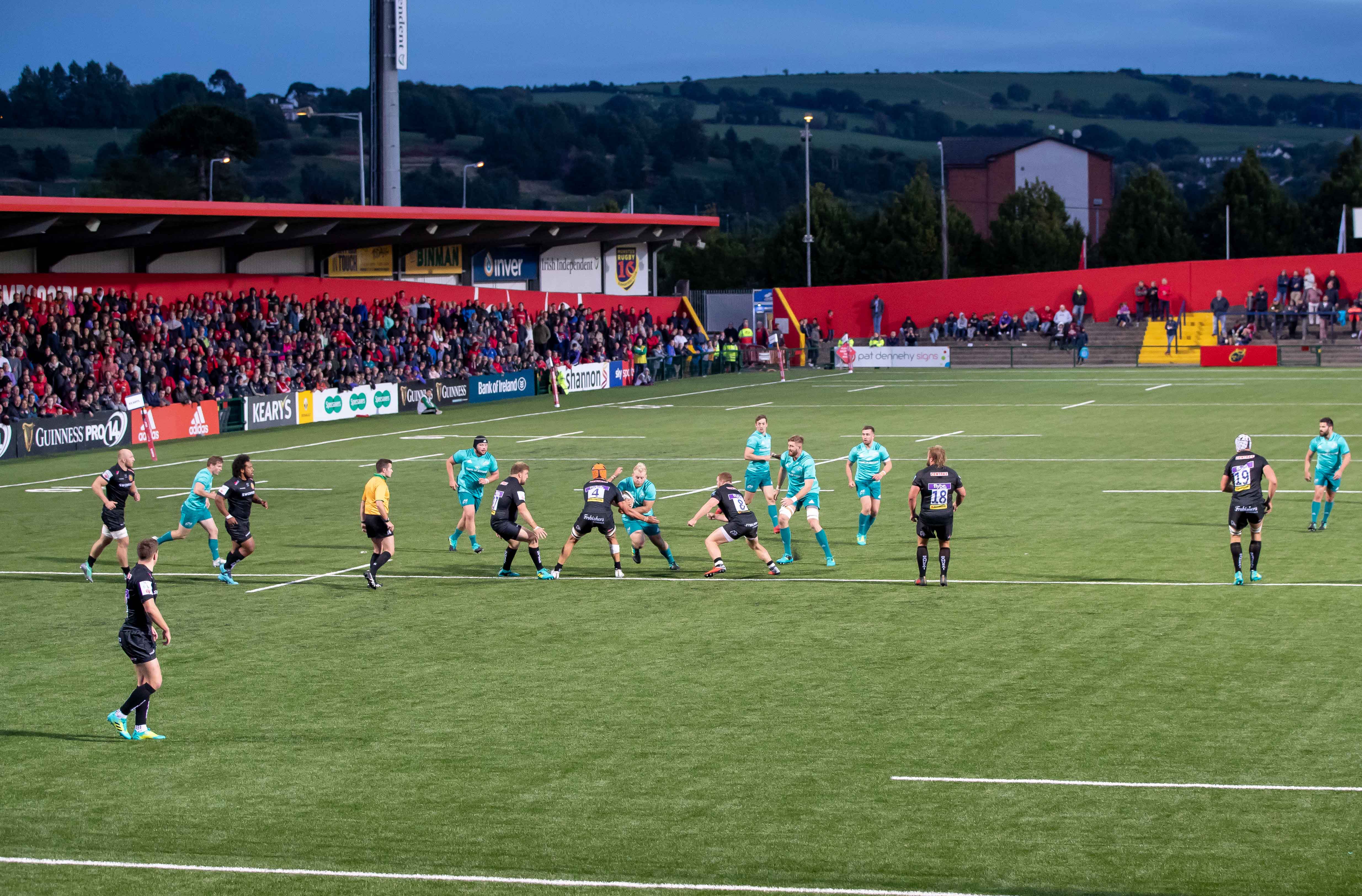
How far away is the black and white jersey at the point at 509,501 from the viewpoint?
69.8ft

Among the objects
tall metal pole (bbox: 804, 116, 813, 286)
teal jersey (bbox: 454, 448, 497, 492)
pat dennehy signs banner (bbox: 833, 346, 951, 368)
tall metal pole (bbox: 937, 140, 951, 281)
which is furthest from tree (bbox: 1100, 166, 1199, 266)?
teal jersey (bbox: 454, 448, 497, 492)

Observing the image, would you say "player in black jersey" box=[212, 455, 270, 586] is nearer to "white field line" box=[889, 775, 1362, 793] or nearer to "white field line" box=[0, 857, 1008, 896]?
"white field line" box=[0, 857, 1008, 896]

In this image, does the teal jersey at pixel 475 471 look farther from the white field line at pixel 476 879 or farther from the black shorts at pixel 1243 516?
the white field line at pixel 476 879

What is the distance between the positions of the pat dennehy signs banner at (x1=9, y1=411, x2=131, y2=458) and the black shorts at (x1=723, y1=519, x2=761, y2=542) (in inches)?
1002

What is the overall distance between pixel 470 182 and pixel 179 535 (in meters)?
155

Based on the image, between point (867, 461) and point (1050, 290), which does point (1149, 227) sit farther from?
point (867, 461)

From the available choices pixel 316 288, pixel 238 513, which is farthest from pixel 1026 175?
pixel 238 513

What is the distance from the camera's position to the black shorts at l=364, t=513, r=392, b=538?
20.7m

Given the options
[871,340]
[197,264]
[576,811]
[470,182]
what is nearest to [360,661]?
[576,811]

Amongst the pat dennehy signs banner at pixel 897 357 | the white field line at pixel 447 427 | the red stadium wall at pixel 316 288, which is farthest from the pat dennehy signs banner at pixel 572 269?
the pat dennehy signs banner at pixel 897 357

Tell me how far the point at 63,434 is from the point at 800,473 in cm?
2541

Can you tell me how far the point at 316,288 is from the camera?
2237 inches

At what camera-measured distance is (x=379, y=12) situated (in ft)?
194

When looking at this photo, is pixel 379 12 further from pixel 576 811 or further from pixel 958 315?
pixel 576 811
